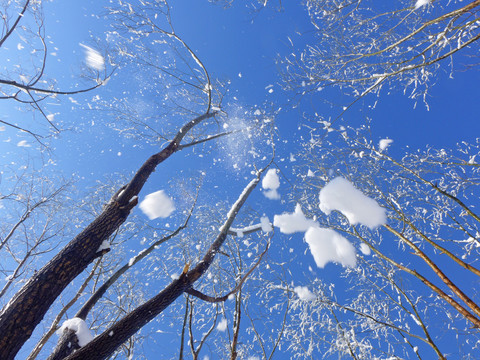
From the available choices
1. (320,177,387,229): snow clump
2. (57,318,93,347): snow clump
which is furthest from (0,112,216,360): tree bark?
(320,177,387,229): snow clump

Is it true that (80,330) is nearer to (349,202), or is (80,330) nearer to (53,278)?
(53,278)

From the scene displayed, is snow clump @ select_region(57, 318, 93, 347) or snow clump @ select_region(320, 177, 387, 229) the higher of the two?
snow clump @ select_region(320, 177, 387, 229)

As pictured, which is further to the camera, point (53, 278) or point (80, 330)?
point (80, 330)

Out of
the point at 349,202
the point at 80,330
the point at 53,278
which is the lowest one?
the point at 80,330

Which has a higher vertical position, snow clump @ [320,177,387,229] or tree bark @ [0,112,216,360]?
snow clump @ [320,177,387,229]

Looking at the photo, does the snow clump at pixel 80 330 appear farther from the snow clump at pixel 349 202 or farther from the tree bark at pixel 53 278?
the snow clump at pixel 349 202

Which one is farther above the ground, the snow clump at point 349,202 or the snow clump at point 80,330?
the snow clump at point 349,202

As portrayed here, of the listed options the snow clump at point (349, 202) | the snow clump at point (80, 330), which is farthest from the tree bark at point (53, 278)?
the snow clump at point (349, 202)

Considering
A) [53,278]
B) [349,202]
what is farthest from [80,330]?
[349,202]

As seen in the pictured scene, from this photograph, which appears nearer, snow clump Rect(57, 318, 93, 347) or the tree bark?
the tree bark

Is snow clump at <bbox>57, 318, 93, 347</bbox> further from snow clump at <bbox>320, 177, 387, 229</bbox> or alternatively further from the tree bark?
snow clump at <bbox>320, 177, 387, 229</bbox>

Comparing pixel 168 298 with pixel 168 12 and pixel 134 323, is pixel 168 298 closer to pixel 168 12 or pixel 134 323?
pixel 134 323

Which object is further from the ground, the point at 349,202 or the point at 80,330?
the point at 349,202

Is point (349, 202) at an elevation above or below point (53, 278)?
above
